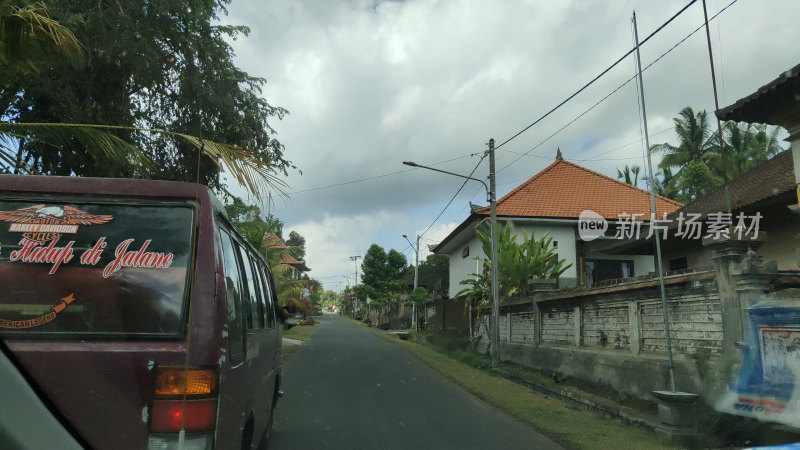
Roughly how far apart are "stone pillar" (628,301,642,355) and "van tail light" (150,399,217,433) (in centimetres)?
847

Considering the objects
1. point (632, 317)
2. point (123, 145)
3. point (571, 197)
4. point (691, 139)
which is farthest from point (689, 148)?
point (123, 145)

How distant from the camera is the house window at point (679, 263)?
15047 millimetres

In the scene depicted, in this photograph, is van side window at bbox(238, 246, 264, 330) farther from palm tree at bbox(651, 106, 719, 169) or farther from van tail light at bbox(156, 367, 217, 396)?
palm tree at bbox(651, 106, 719, 169)

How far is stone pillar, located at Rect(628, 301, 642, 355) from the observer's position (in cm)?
923

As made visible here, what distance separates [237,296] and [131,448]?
104 centimetres

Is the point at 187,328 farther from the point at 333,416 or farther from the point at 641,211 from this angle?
the point at 641,211

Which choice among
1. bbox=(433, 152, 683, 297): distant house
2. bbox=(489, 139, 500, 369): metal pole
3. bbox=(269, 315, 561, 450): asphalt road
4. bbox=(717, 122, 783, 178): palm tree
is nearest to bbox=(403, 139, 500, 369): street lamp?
bbox=(489, 139, 500, 369): metal pole

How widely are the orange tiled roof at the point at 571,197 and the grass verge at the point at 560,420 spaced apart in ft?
37.2

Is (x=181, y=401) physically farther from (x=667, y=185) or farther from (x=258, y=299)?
(x=667, y=185)

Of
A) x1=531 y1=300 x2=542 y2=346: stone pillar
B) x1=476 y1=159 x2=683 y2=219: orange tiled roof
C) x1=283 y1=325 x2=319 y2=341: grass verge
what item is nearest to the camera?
x1=531 y1=300 x2=542 y2=346: stone pillar

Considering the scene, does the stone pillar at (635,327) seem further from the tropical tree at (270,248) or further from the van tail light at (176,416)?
Answer: the tropical tree at (270,248)

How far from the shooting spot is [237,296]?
321 centimetres

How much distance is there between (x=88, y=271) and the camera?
8.41 feet

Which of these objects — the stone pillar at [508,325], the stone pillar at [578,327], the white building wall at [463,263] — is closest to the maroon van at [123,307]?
the stone pillar at [578,327]
